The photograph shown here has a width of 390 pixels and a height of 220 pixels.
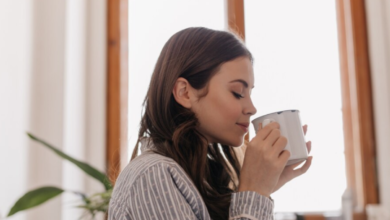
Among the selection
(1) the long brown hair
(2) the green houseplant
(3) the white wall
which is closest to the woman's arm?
(1) the long brown hair

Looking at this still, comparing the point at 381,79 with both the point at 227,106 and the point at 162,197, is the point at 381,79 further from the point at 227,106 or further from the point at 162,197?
the point at 162,197

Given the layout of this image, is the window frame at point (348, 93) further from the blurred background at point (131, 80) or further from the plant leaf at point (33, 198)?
the plant leaf at point (33, 198)

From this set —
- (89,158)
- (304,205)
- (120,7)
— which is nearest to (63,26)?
(120,7)

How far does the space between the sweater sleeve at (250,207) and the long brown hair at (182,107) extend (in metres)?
0.09

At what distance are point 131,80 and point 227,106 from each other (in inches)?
47.5

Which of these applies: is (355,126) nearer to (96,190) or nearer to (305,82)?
(305,82)

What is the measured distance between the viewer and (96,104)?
182 centimetres

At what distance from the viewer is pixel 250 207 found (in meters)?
0.70

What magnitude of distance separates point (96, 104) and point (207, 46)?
1057mm

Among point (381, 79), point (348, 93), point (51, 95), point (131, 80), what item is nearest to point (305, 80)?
point (348, 93)

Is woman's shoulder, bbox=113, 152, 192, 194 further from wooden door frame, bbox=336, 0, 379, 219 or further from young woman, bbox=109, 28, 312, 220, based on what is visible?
wooden door frame, bbox=336, 0, 379, 219

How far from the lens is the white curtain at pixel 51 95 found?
59.0 inches

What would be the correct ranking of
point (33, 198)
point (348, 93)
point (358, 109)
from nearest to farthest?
point (33, 198) → point (358, 109) → point (348, 93)

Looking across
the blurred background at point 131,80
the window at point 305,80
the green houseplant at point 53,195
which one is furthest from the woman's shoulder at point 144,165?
the window at point 305,80
